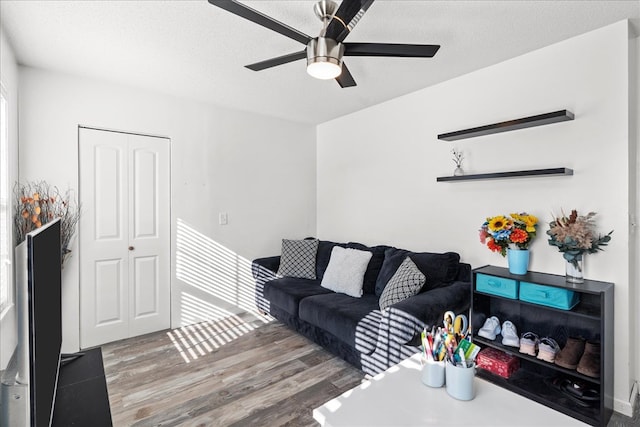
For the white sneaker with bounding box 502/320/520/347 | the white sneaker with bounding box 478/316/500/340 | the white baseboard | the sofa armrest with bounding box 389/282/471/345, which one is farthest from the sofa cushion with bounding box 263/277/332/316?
the white baseboard

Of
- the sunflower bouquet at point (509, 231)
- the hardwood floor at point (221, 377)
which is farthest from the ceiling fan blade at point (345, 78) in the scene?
the hardwood floor at point (221, 377)

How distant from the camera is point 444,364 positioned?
1258mm

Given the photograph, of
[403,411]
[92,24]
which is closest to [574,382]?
[403,411]

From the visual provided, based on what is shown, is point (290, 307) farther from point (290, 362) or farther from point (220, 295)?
point (220, 295)

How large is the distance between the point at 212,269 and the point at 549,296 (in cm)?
314

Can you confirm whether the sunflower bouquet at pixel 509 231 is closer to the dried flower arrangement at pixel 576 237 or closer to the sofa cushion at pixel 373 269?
the dried flower arrangement at pixel 576 237

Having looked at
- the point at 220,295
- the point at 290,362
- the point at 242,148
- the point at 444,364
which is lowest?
the point at 290,362

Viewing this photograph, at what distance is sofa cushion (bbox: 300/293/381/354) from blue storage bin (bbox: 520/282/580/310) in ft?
3.34

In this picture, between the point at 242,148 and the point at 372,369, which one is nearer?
the point at 372,369

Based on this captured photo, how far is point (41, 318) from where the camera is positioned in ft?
3.33

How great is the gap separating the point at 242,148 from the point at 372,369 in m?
2.80

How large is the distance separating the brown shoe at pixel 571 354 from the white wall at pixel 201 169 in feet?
10.0

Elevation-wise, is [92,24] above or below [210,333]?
above

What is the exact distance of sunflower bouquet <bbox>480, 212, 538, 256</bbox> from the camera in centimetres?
237
